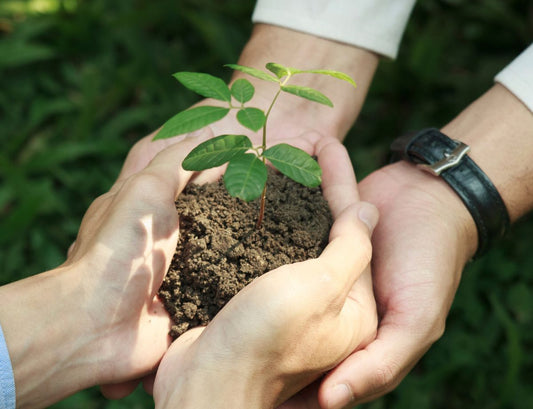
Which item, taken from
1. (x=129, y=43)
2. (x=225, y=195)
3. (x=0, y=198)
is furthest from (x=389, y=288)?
(x=129, y=43)

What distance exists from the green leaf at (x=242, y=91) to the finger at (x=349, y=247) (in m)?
0.53

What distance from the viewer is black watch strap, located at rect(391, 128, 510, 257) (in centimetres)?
220

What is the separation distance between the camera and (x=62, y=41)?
12.7 ft

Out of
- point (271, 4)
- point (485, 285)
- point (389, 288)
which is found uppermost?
point (271, 4)

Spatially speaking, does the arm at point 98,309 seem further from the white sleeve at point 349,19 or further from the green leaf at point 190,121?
the white sleeve at point 349,19

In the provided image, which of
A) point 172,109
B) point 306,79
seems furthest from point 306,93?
point 172,109

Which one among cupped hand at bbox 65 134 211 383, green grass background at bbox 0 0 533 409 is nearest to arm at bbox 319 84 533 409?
cupped hand at bbox 65 134 211 383

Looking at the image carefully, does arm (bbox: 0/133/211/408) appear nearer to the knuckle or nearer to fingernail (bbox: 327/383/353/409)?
fingernail (bbox: 327/383/353/409)

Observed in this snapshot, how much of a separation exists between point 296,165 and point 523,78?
1161 millimetres

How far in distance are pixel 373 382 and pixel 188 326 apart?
0.63 metres

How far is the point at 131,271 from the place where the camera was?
1.79 m

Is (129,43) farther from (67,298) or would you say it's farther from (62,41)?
(67,298)

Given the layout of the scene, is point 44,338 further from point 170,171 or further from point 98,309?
point 170,171

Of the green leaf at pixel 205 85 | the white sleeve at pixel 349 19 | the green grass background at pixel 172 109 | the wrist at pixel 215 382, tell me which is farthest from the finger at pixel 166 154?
the green grass background at pixel 172 109
